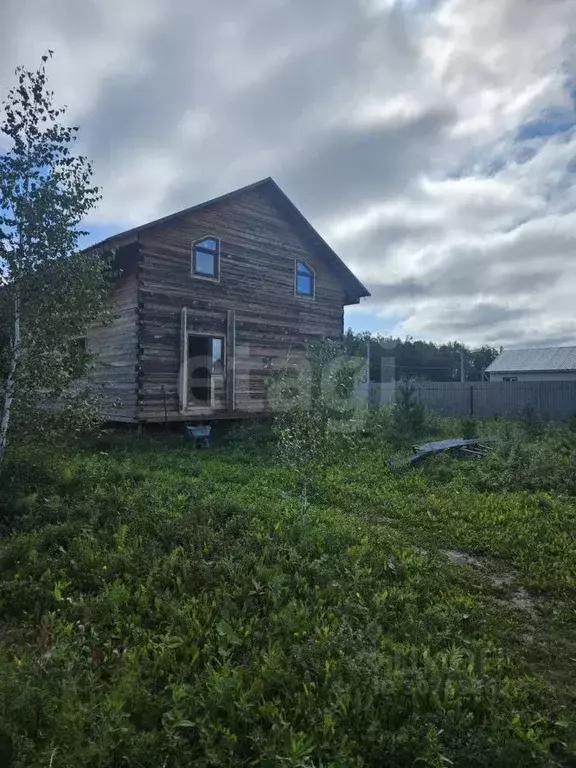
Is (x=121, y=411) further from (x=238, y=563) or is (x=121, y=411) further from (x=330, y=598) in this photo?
(x=330, y=598)

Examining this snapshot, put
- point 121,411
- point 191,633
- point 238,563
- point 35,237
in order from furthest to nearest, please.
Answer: point 121,411 → point 35,237 → point 238,563 → point 191,633

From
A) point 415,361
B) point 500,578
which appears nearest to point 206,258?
point 500,578

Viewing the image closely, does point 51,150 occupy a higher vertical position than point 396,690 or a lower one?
higher

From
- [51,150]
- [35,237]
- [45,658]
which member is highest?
[51,150]

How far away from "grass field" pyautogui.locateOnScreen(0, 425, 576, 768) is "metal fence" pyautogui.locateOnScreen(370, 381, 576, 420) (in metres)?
16.4

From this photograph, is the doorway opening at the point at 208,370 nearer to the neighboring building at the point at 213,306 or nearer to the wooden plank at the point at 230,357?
the neighboring building at the point at 213,306

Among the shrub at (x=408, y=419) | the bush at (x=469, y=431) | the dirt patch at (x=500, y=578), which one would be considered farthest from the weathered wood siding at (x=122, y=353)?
the dirt patch at (x=500, y=578)

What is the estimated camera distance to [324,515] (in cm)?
769

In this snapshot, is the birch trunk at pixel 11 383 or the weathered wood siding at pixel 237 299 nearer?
the birch trunk at pixel 11 383

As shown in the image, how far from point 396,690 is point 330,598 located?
1543 mm

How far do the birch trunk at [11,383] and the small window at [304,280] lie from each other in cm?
1173

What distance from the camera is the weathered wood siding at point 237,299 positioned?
14.4m

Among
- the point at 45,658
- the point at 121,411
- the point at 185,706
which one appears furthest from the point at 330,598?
the point at 121,411

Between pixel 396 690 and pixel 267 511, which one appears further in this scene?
pixel 267 511
